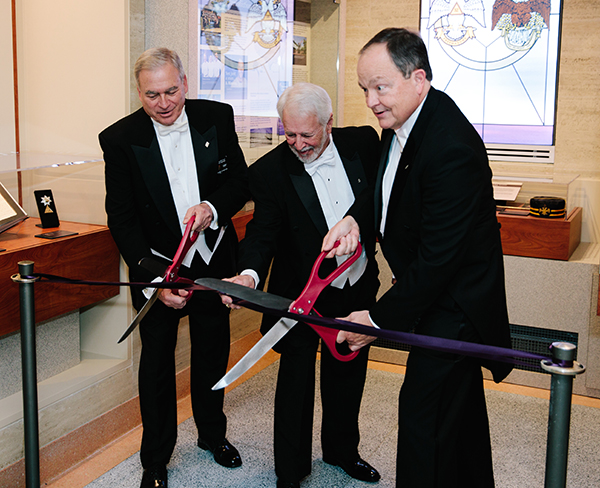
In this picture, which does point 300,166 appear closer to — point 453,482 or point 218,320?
point 218,320

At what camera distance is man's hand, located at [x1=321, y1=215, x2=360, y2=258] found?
6.70ft

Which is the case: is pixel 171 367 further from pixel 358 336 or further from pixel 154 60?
pixel 154 60

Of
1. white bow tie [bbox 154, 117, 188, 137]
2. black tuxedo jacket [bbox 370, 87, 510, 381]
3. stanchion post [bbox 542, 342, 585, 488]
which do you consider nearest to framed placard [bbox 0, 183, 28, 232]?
white bow tie [bbox 154, 117, 188, 137]

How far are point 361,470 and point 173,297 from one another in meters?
1.08

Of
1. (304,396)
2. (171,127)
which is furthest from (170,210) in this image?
(304,396)

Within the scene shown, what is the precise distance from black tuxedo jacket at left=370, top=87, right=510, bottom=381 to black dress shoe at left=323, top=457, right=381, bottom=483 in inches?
38.1

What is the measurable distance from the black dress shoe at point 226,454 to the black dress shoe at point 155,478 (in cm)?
27

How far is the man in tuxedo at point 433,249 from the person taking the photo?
174 centimetres

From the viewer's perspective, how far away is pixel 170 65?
2.32 metres

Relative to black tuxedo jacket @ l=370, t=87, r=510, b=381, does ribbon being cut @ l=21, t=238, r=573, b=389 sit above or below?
below

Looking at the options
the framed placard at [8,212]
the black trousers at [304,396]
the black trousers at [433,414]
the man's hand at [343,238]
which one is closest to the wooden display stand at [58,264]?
the framed placard at [8,212]

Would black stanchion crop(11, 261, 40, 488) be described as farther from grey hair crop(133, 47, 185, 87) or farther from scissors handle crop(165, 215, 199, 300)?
grey hair crop(133, 47, 185, 87)

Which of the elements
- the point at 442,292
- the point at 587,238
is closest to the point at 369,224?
the point at 442,292

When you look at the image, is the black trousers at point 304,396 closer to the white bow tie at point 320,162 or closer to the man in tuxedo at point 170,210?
the man in tuxedo at point 170,210
